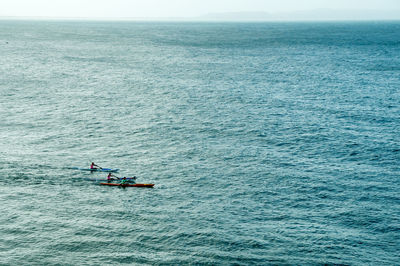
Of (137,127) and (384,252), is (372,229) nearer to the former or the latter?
(384,252)

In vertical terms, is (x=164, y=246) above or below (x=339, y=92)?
below

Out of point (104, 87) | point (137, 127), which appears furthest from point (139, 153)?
point (104, 87)

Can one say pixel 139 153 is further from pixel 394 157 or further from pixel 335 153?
pixel 394 157

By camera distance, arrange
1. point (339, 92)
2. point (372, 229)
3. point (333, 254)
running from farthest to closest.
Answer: point (339, 92), point (372, 229), point (333, 254)

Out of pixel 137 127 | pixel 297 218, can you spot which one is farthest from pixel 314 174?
pixel 137 127

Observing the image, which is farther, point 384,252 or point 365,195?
point 365,195

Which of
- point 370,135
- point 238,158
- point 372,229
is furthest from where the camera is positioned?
point 370,135
